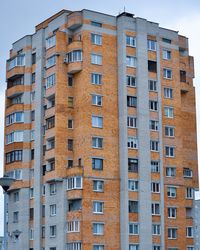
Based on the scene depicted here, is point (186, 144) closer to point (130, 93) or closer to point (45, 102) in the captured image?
point (130, 93)

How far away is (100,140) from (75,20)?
1636 centimetres

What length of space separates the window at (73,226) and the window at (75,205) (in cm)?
179

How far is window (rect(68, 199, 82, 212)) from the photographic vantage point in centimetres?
7925

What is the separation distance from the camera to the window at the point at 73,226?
256 feet

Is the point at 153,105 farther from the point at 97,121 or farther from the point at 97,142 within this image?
the point at 97,142

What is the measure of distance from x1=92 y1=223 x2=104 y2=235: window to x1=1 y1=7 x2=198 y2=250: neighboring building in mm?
129

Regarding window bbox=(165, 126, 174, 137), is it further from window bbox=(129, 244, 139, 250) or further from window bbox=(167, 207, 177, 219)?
window bbox=(129, 244, 139, 250)

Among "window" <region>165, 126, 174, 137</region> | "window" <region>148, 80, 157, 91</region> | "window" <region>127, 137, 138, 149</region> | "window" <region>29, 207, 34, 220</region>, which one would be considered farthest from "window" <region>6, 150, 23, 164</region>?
"window" <region>165, 126, 174, 137</region>

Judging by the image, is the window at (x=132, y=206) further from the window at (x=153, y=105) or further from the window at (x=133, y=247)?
the window at (x=153, y=105)

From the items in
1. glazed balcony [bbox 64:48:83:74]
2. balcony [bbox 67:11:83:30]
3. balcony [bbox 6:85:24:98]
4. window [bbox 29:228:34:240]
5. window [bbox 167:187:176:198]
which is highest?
balcony [bbox 67:11:83:30]

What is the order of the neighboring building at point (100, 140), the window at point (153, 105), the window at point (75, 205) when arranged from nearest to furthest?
the window at point (75, 205) → the neighboring building at point (100, 140) → the window at point (153, 105)

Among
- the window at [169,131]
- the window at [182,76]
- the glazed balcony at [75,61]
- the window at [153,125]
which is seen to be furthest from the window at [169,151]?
the glazed balcony at [75,61]

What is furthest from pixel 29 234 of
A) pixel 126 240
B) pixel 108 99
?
pixel 108 99

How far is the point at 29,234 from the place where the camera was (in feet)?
286
